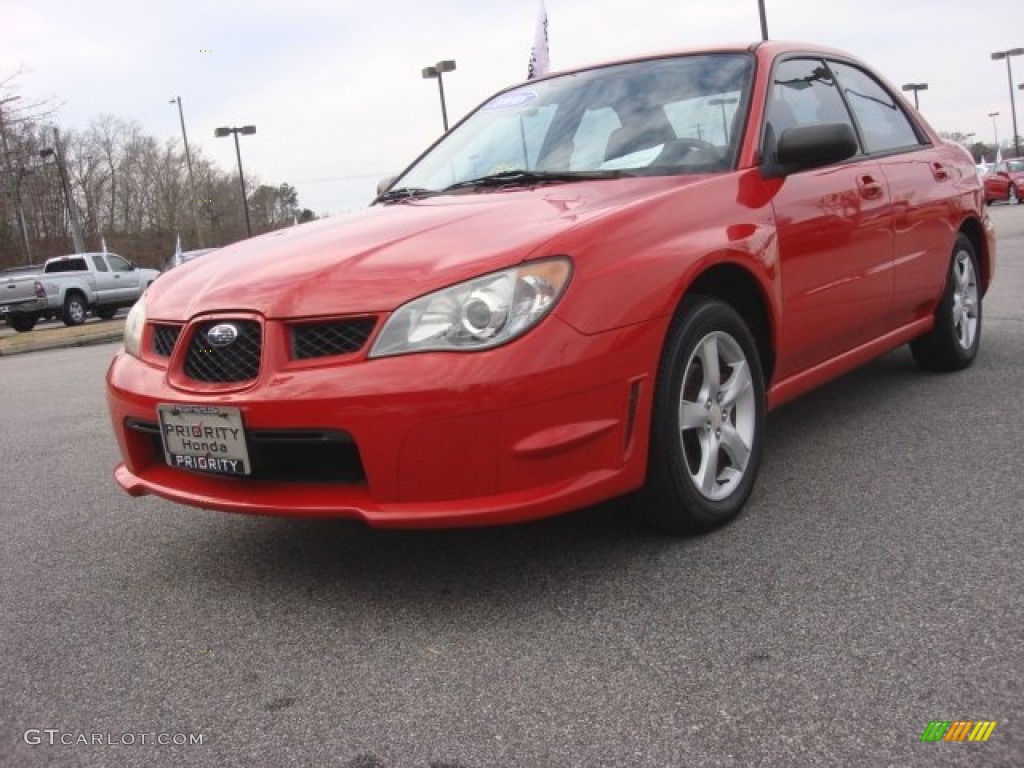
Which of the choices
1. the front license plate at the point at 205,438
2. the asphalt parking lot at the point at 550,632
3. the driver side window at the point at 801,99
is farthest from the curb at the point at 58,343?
the front license plate at the point at 205,438

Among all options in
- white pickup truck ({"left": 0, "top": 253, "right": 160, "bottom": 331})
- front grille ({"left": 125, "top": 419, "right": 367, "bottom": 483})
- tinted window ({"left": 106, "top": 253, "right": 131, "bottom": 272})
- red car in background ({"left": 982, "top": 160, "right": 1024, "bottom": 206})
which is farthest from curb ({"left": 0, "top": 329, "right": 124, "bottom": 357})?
red car in background ({"left": 982, "top": 160, "right": 1024, "bottom": 206})

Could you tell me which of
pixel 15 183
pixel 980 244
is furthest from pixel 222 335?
pixel 15 183

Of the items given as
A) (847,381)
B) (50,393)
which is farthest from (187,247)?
(847,381)

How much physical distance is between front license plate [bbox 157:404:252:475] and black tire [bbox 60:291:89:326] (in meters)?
21.5

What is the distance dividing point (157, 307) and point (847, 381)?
363 cm

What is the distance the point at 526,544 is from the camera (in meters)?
3.10

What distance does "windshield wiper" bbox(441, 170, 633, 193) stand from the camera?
134 inches

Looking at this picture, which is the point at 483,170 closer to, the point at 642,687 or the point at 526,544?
the point at 526,544

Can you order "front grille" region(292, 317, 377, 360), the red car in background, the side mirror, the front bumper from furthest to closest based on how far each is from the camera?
the red car in background, the side mirror, "front grille" region(292, 317, 377, 360), the front bumper

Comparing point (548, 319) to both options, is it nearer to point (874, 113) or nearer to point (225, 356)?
point (225, 356)

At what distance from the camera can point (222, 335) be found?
274cm

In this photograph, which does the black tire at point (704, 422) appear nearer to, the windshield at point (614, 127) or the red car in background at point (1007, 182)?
the windshield at point (614, 127)

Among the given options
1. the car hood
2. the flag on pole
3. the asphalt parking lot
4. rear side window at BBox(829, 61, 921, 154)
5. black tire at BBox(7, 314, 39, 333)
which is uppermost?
the flag on pole

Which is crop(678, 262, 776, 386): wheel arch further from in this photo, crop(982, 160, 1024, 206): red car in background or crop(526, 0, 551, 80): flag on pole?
crop(982, 160, 1024, 206): red car in background
